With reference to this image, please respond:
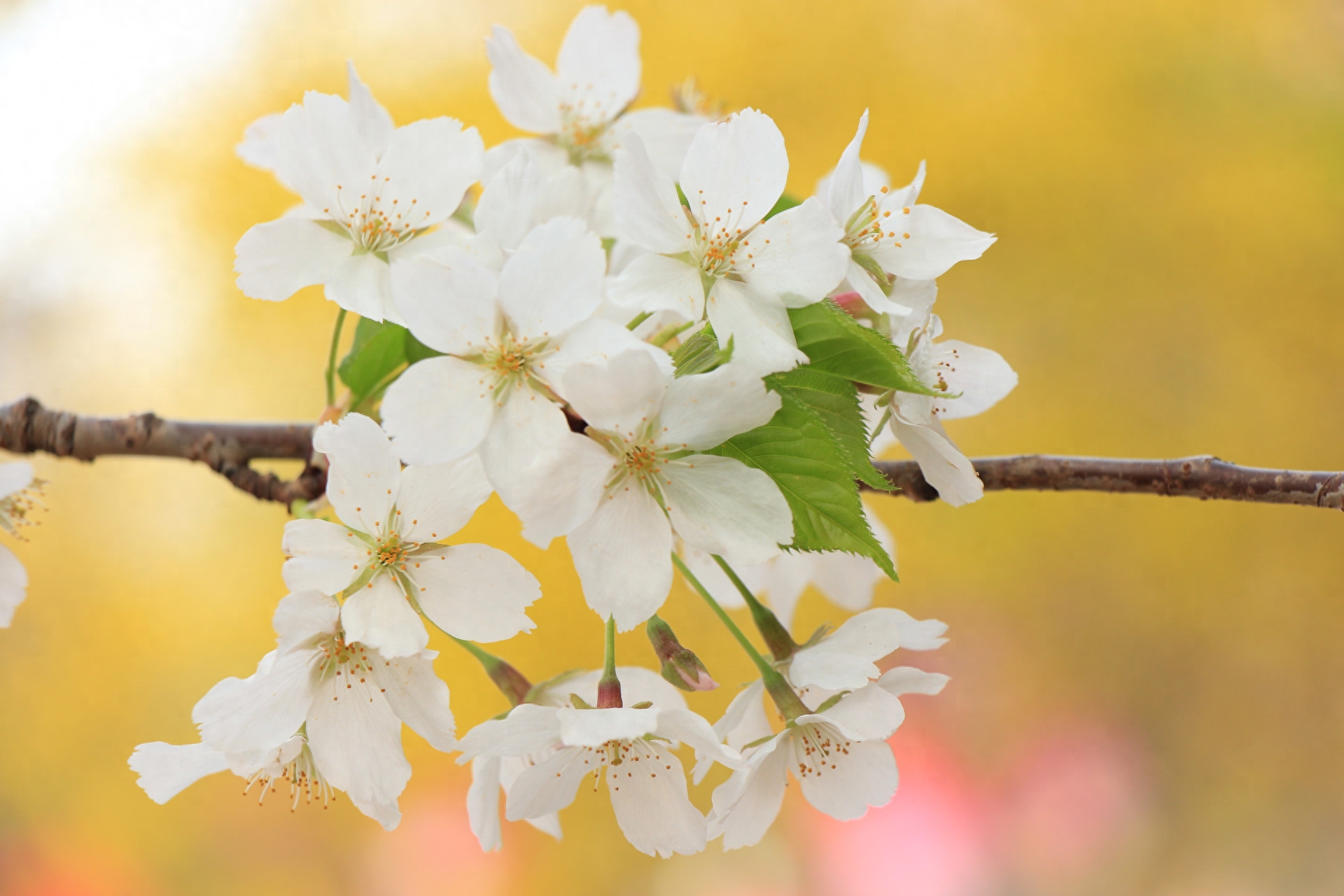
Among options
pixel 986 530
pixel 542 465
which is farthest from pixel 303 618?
pixel 986 530

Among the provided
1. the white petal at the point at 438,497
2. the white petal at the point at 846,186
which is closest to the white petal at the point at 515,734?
the white petal at the point at 438,497

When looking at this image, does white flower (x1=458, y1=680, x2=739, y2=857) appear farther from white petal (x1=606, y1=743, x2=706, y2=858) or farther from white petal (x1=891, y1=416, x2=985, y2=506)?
white petal (x1=891, y1=416, x2=985, y2=506)

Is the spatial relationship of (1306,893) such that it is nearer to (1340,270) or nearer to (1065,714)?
(1065,714)

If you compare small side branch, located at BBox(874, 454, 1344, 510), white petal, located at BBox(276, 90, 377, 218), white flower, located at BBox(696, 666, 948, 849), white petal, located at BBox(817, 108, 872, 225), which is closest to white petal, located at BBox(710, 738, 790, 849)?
white flower, located at BBox(696, 666, 948, 849)

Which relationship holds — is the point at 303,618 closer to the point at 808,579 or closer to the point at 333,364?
the point at 333,364

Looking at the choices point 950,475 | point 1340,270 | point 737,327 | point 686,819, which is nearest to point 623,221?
point 737,327
